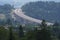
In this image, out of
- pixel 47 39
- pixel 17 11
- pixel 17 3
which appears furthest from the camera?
pixel 17 3

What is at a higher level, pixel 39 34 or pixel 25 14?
pixel 39 34

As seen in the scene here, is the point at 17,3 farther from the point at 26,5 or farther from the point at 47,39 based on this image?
the point at 47,39

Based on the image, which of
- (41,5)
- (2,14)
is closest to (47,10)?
(41,5)

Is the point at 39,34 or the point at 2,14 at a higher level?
the point at 39,34

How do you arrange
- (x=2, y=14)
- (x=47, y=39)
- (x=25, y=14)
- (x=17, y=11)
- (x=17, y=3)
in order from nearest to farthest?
(x=47, y=39), (x=2, y=14), (x=25, y=14), (x=17, y=11), (x=17, y=3)

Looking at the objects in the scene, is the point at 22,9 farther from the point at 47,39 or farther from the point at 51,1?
the point at 47,39

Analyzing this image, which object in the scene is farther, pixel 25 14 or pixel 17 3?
pixel 17 3

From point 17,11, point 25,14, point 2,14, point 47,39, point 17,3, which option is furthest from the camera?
point 17,3

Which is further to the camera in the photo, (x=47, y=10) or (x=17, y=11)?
(x=17, y=11)

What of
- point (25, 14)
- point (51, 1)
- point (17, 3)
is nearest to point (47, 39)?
Answer: point (25, 14)
